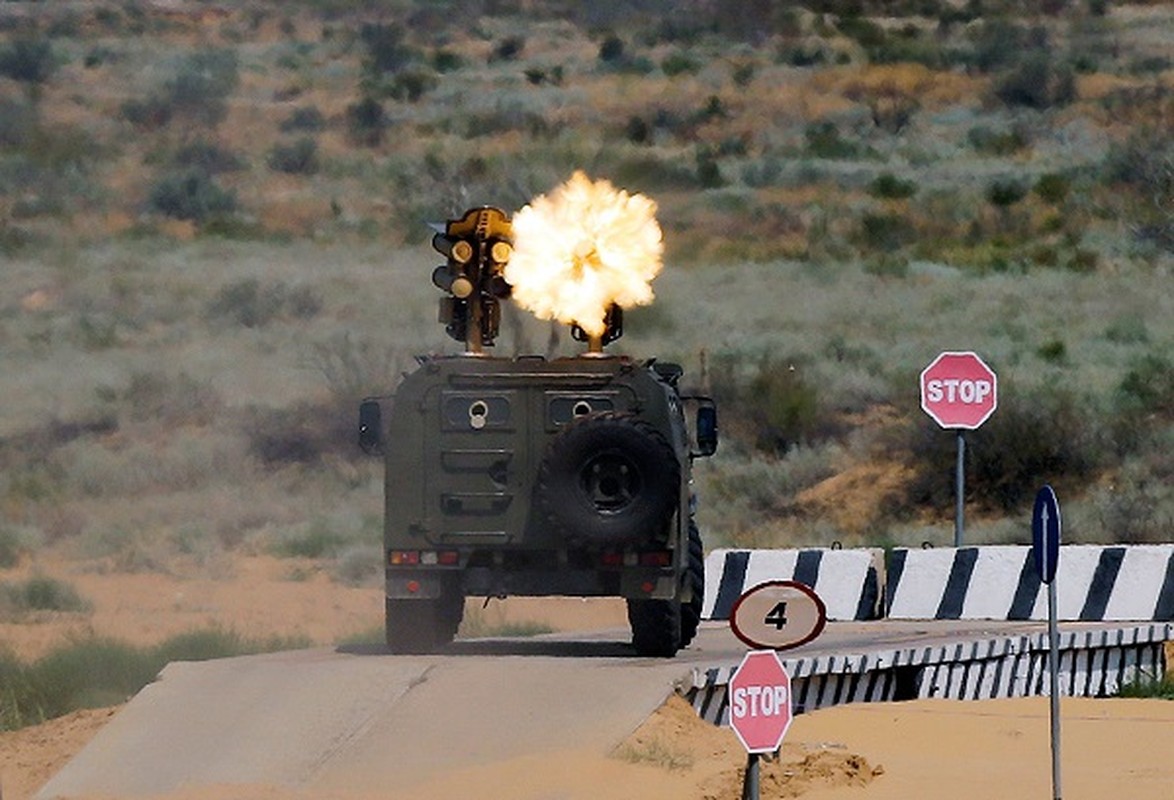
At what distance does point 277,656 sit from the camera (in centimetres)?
2031

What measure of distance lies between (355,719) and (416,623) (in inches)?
119

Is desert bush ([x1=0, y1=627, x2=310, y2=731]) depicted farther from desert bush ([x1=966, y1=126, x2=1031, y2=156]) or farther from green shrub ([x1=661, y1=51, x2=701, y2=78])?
green shrub ([x1=661, y1=51, x2=701, y2=78])

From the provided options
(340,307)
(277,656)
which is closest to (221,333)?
(340,307)

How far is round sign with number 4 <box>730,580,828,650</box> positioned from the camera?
1368 centimetres

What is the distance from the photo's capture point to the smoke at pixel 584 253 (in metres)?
20.6

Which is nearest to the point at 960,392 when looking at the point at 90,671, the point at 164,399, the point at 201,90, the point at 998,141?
the point at 90,671

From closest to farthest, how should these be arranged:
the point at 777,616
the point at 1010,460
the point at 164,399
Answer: the point at 777,616 < the point at 1010,460 < the point at 164,399

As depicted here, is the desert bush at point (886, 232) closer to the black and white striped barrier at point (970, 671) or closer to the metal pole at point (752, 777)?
the black and white striped barrier at point (970, 671)

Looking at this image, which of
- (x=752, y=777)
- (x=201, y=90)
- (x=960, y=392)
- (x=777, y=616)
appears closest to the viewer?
(x=752, y=777)

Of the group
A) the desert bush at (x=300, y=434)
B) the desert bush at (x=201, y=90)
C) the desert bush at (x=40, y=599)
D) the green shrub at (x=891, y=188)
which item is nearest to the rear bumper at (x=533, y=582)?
the desert bush at (x=40, y=599)

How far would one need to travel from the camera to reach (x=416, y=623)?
19844 mm

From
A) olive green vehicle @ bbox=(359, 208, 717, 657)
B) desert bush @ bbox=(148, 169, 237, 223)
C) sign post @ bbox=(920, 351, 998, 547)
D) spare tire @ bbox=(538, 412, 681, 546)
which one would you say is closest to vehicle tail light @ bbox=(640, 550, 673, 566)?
olive green vehicle @ bbox=(359, 208, 717, 657)

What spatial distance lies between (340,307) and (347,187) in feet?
53.8

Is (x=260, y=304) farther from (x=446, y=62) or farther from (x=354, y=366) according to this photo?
(x=446, y=62)
